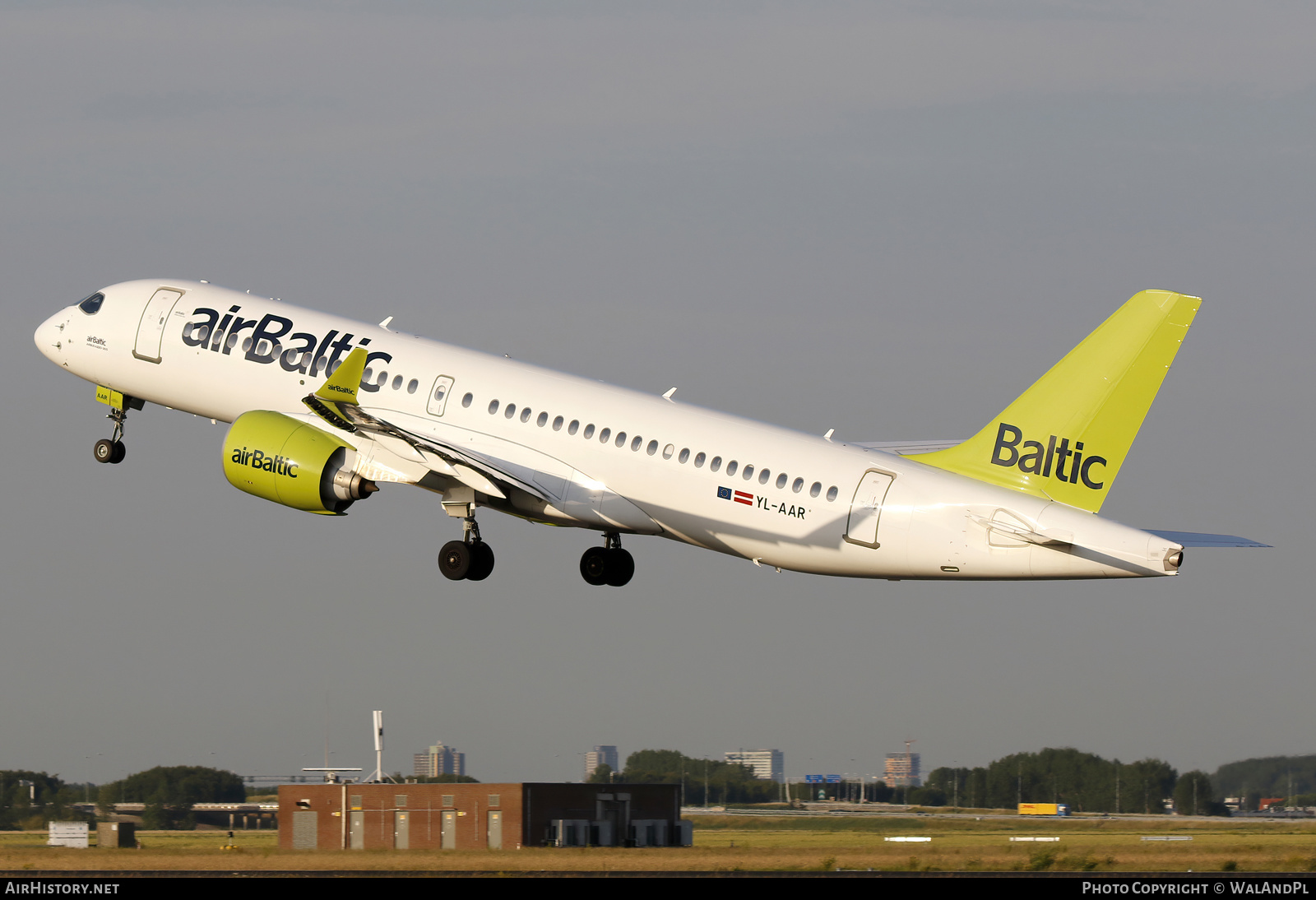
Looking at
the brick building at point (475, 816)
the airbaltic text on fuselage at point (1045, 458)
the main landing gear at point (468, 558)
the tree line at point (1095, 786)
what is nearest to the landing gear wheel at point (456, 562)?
the main landing gear at point (468, 558)

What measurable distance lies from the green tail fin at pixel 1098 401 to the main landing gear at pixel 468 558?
13.3m

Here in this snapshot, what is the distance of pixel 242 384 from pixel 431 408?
18.5ft

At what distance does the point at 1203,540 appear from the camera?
36969 mm

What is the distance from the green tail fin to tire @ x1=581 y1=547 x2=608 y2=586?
12.5m

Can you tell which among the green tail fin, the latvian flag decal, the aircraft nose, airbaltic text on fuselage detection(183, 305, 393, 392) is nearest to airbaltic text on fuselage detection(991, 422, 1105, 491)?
the green tail fin

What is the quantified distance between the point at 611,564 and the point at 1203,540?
1572 centimetres

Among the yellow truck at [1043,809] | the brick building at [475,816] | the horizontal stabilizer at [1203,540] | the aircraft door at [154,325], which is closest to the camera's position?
the horizontal stabilizer at [1203,540]

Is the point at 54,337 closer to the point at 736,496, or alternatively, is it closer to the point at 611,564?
the point at 611,564

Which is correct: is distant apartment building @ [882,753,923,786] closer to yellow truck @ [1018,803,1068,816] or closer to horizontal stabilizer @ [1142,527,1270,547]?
yellow truck @ [1018,803,1068,816]

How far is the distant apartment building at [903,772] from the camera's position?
7281 centimetres

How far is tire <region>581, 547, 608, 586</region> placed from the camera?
4569cm

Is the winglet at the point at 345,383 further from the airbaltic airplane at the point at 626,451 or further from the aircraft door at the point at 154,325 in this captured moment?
the aircraft door at the point at 154,325

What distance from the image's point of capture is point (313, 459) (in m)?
41.1
